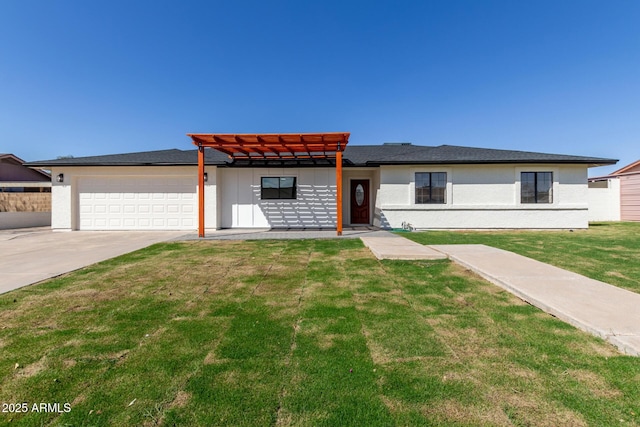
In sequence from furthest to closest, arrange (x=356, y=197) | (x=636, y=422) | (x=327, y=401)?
1. (x=356, y=197)
2. (x=327, y=401)
3. (x=636, y=422)

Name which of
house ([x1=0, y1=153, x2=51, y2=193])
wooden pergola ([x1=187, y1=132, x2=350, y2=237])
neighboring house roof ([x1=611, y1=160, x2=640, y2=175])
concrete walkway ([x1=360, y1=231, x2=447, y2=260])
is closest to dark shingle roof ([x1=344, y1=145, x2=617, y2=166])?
wooden pergola ([x1=187, y1=132, x2=350, y2=237])

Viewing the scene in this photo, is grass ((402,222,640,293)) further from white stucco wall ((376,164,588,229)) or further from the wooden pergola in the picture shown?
the wooden pergola

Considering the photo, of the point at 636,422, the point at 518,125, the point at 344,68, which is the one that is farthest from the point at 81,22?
the point at 518,125

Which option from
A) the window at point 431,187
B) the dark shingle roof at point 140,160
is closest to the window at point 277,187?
the dark shingle roof at point 140,160

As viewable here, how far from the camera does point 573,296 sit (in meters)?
3.68

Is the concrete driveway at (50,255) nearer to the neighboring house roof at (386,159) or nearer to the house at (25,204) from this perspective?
the neighboring house roof at (386,159)

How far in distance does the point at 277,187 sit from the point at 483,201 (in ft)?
31.2

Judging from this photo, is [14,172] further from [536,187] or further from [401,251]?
[536,187]

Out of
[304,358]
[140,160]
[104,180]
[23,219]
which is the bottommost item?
[304,358]

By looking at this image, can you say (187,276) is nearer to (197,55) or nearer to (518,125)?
(197,55)

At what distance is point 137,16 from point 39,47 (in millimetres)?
4493

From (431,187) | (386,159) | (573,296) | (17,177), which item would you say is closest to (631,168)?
(431,187)

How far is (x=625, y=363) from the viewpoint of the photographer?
229 cm

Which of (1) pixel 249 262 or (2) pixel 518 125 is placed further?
(2) pixel 518 125
